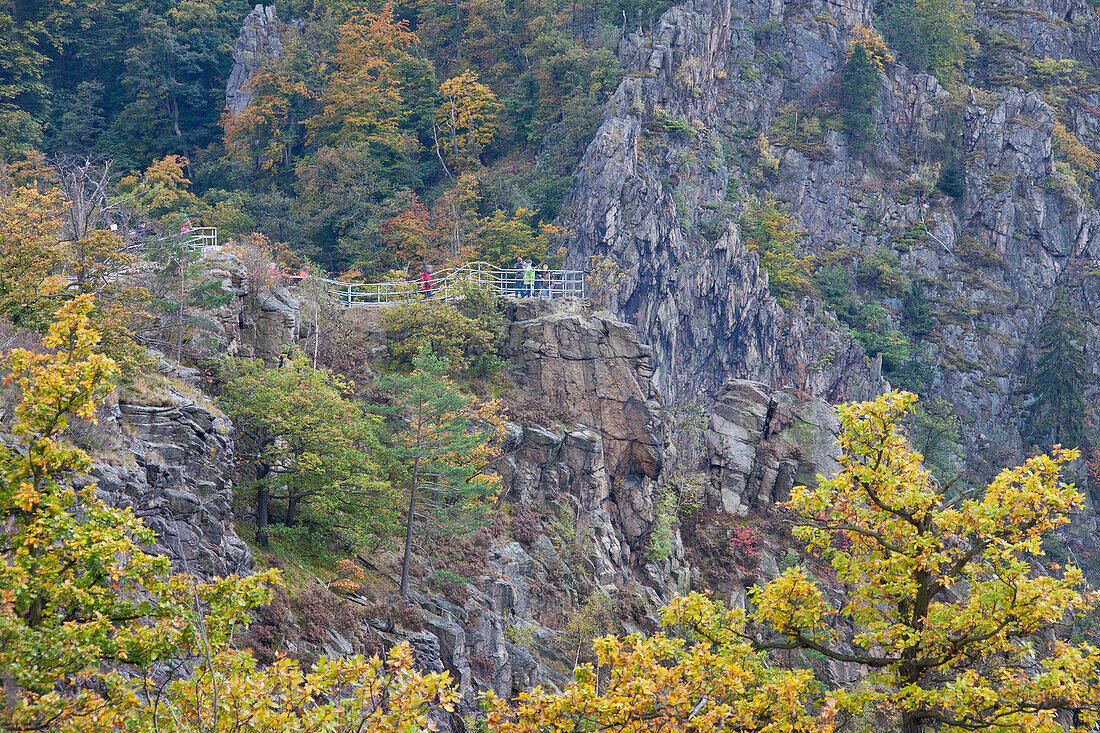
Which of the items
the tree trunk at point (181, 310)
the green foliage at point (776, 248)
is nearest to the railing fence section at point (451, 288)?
the tree trunk at point (181, 310)

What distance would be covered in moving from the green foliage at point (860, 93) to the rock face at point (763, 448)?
2607 cm

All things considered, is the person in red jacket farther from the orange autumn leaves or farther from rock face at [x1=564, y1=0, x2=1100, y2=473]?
the orange autumn leaves

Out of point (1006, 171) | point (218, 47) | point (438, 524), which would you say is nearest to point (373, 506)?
point (438, 524)

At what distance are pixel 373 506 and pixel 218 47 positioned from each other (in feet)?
139

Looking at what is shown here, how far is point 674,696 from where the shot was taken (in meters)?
10.0

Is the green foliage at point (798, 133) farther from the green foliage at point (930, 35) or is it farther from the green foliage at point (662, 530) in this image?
the green foliage at point (662, 530)

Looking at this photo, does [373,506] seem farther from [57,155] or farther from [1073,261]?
[1073,261]

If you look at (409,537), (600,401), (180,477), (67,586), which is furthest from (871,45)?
(67,586)

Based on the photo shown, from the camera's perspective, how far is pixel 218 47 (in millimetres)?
53344

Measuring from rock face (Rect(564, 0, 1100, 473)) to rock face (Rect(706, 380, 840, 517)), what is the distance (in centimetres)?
704

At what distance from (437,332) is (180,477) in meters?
13.9

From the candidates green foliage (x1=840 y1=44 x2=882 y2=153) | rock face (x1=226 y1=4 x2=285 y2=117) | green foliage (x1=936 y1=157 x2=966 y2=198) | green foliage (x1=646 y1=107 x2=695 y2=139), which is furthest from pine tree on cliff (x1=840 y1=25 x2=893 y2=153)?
rock face (x1=226 y1=4 x2=285 y2=117)

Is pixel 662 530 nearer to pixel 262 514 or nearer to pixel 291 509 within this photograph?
pixel 291 509

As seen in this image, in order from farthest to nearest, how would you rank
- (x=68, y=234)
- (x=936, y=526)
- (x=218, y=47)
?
(x=218, y=47) → (x=68, y=234) → (x=936, y=526)
